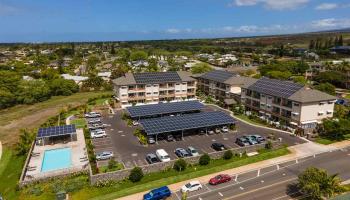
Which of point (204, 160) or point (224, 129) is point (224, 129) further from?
point (204, 160)

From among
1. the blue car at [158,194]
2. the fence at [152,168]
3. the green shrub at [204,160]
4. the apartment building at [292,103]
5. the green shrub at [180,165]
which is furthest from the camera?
the apartment building at [292,103]

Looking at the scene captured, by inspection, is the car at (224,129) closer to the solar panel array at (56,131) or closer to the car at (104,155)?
the car at (104,155)

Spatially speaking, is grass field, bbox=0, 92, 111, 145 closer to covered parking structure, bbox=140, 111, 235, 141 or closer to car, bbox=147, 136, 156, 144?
car, bbox=147, 136, 156, 144

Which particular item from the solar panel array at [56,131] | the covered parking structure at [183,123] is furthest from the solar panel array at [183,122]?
the solar panel array at [56,131]

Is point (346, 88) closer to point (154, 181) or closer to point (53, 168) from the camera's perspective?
point (154, 181)

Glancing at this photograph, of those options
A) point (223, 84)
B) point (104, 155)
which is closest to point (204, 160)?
point (104, 155)

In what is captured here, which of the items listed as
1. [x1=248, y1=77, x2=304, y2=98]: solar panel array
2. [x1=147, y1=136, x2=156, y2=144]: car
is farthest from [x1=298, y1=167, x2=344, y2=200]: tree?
[x1=248, y1=77, x2=304, y2=98]: solar panel array

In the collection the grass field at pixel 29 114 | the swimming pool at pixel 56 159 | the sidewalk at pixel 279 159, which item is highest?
the swimming pool at pixel 56 159
